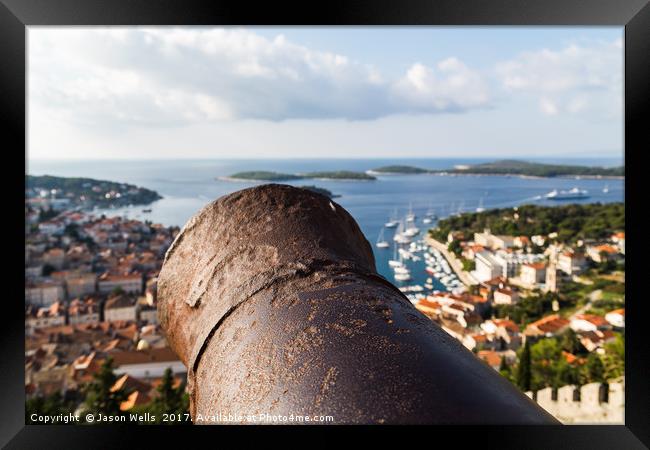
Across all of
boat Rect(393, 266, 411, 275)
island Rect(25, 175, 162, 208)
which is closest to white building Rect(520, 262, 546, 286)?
boat Rect(393, 266, 411, 275)

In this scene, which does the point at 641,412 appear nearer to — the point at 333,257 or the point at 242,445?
the point at 333,257

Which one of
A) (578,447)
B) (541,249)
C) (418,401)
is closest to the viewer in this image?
(418,401)

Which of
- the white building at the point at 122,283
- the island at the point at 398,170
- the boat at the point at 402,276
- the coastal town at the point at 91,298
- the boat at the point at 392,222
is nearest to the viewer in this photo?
the boat at the point at 402,276

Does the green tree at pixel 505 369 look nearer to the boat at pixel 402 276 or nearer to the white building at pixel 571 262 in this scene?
the white building at pixel 571 262

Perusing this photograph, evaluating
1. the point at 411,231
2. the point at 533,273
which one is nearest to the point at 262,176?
the point at 411,231

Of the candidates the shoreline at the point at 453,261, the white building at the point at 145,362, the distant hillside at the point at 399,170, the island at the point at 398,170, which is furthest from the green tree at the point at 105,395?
the distant hillside at the point at 399,170

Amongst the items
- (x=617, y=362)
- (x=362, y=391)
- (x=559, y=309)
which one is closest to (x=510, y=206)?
(x=559, y=309)

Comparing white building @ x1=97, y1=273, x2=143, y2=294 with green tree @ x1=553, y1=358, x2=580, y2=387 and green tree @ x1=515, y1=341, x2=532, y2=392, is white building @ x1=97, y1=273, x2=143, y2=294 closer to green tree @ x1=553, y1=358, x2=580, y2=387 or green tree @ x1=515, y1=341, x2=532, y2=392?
green tree @ x1=515, y1=341, x2=532, y2=392
